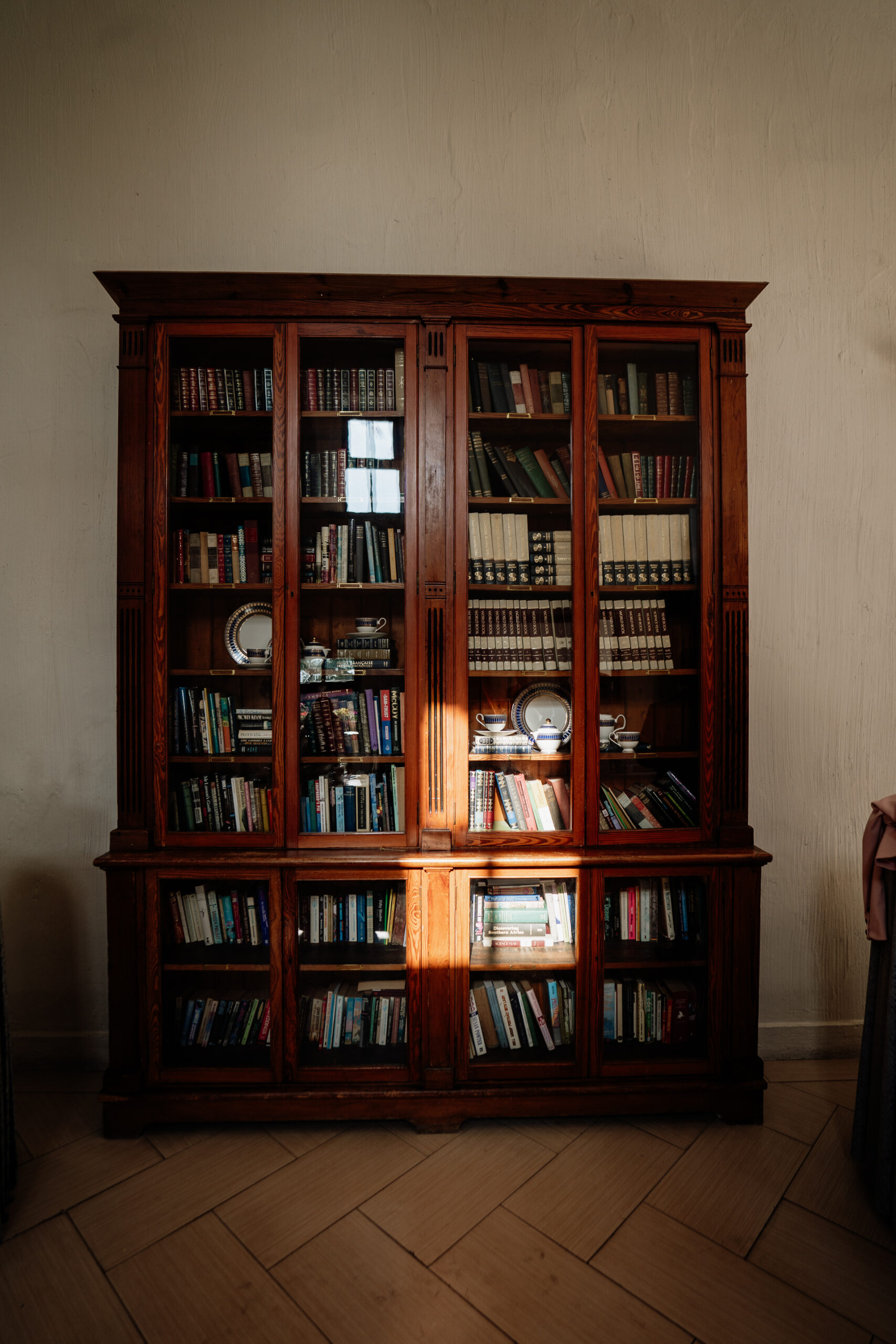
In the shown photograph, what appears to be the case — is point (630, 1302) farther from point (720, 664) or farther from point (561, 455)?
point (561, 455)

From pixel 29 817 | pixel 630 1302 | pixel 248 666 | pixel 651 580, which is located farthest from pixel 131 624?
pixel 630 1302

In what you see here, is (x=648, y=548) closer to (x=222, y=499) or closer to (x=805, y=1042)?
(x=222, y=499)

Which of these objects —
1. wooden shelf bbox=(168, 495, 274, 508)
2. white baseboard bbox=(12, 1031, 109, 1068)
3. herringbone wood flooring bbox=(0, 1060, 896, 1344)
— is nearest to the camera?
herringbone wood flooring bbox=(0, 1060, 896, 1344)

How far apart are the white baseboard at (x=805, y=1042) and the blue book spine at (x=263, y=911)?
190 cm

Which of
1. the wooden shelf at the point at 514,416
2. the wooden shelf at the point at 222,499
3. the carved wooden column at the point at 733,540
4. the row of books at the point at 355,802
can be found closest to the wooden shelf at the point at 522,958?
the row of books at the point at 355,802

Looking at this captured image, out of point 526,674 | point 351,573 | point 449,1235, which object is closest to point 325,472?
point 351,573

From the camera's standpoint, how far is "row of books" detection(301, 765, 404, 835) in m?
2.05

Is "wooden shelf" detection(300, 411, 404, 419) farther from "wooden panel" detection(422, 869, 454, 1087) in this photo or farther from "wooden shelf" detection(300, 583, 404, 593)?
"wooden panel" detection(422, 869, 454, 1087)

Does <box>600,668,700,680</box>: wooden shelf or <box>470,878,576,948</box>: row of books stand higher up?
<box>600,668,700,680</box>: wooden shelf

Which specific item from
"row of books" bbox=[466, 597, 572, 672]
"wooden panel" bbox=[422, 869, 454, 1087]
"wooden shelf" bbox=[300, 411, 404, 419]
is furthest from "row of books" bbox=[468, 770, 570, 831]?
"wooden shelf" bbox=[300, 411, 404, 419]

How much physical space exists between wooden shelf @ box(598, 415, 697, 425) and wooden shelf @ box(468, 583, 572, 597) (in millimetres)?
553

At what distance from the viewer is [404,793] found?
205cm

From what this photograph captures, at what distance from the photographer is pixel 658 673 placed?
211cm

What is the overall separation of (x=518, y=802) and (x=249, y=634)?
107cm
